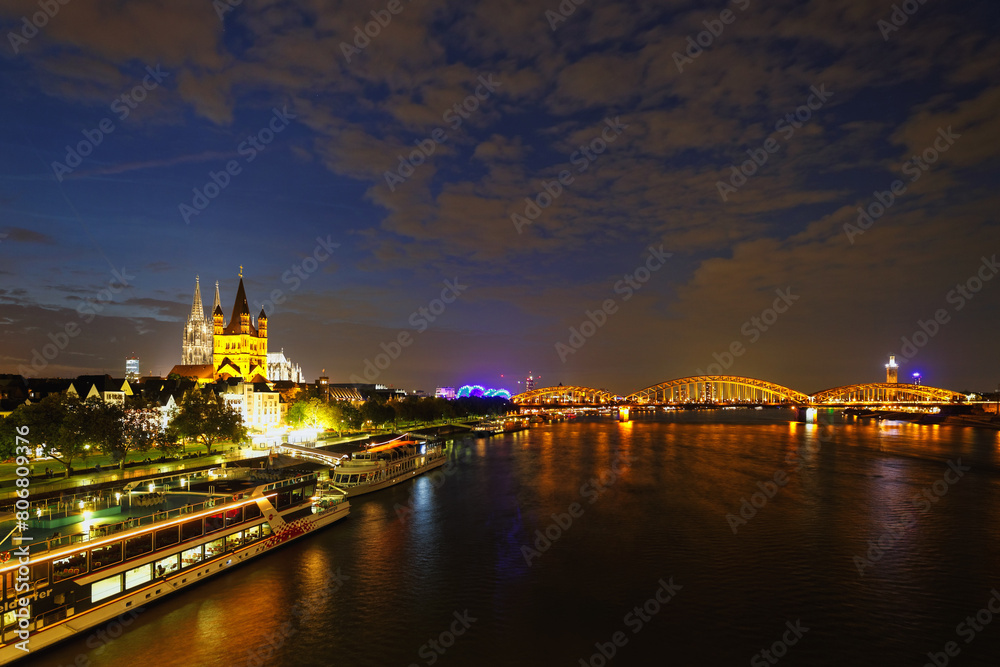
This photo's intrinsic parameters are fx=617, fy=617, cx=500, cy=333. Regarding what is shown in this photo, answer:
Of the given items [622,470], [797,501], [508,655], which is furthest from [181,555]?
[622,470]

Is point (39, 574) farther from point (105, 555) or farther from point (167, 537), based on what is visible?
point (167, 537)

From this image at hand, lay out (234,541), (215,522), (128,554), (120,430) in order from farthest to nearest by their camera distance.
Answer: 1. (120,430)
2. (234,541)
3. (215,522)
4. (128,554)

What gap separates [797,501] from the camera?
45.2 m

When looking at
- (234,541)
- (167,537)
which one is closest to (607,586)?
(234,541)

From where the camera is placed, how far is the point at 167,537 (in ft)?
84.6

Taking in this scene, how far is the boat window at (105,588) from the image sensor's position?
70.8 ft

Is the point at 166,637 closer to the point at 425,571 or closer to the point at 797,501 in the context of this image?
the point at 425,571

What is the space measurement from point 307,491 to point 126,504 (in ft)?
38.9

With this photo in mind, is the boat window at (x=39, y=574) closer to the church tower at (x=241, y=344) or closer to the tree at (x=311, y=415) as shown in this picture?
the tree at (x=311, y=415)

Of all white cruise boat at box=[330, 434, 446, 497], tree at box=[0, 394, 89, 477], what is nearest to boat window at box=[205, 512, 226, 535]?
white cruise boat at box=[330, 434, 446, 497]

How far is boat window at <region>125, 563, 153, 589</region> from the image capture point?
23.1 meters

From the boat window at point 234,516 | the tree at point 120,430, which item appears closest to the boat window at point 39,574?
the boat window at point 234,516

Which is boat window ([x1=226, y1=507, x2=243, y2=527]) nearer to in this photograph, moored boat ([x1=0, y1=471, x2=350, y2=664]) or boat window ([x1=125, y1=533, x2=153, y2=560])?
moored boat ([x1=0, y1=471, x2=350, y2=664])

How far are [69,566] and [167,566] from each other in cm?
451
